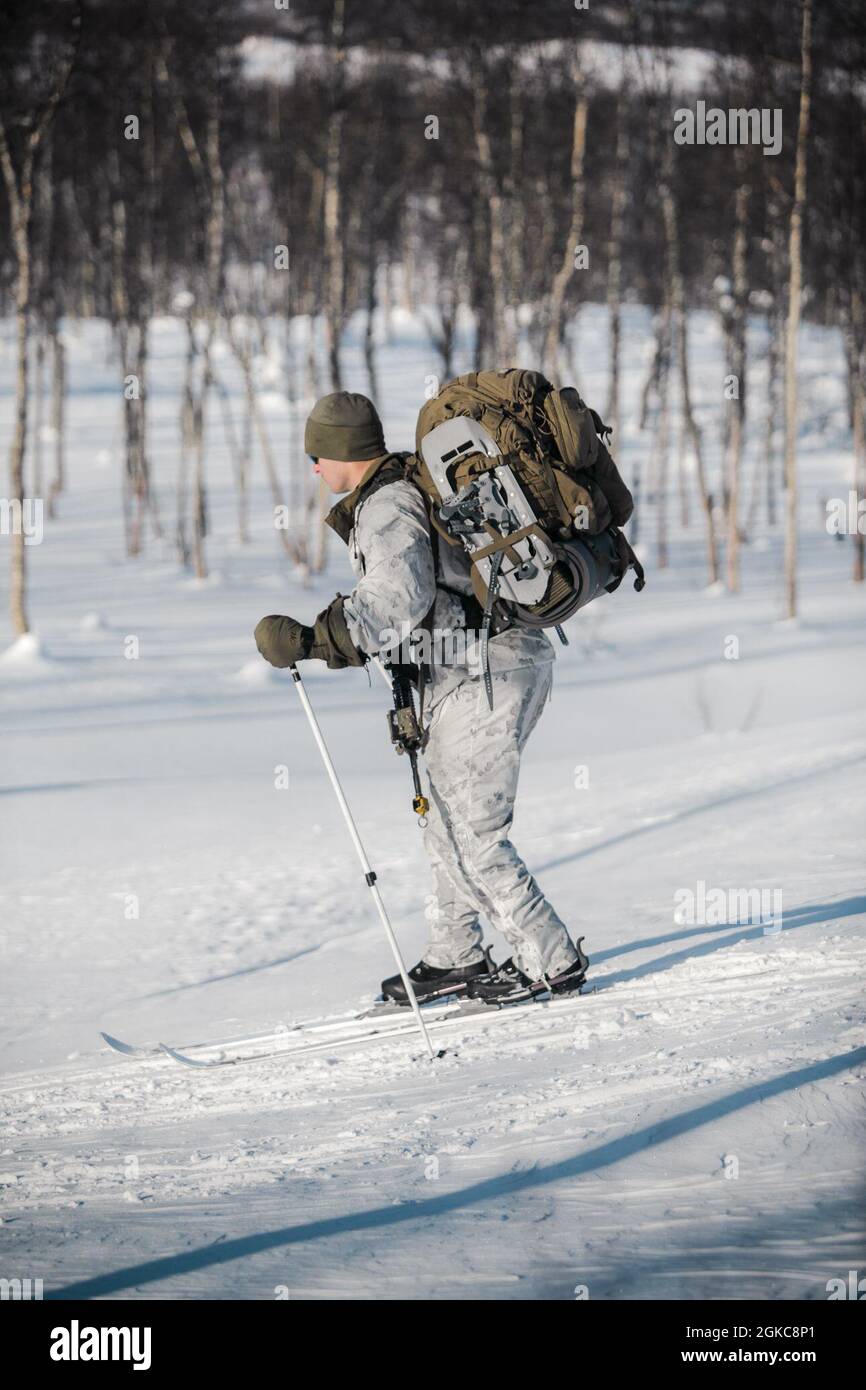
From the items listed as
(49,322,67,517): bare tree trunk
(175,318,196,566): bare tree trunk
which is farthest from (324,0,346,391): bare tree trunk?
(49,322,67,517): bare tree trunk

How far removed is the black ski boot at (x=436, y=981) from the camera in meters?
4.43

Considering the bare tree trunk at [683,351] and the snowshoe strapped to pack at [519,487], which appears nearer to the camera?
the snowshoe strapped to pack at [519,487]

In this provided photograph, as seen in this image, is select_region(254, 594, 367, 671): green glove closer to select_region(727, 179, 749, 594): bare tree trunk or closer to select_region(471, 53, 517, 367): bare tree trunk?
select_region(727, 179, 749, 594): bare tree trunk

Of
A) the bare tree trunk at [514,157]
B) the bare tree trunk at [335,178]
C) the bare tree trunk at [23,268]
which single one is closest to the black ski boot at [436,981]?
the bare tree trunk at [23,268]

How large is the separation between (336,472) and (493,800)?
3.62ft

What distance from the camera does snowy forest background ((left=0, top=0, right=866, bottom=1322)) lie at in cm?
279

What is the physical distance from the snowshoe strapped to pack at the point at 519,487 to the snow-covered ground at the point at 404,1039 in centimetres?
126

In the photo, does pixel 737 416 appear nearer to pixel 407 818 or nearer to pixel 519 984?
pixel 407 818

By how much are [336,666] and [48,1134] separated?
58.1 inches

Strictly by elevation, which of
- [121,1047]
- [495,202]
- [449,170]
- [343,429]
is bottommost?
[121,1047]

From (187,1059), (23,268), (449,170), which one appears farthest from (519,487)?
(449,170)

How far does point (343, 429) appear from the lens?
413 cm

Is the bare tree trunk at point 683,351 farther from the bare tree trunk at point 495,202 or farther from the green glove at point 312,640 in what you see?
the green glove at point 312,640
